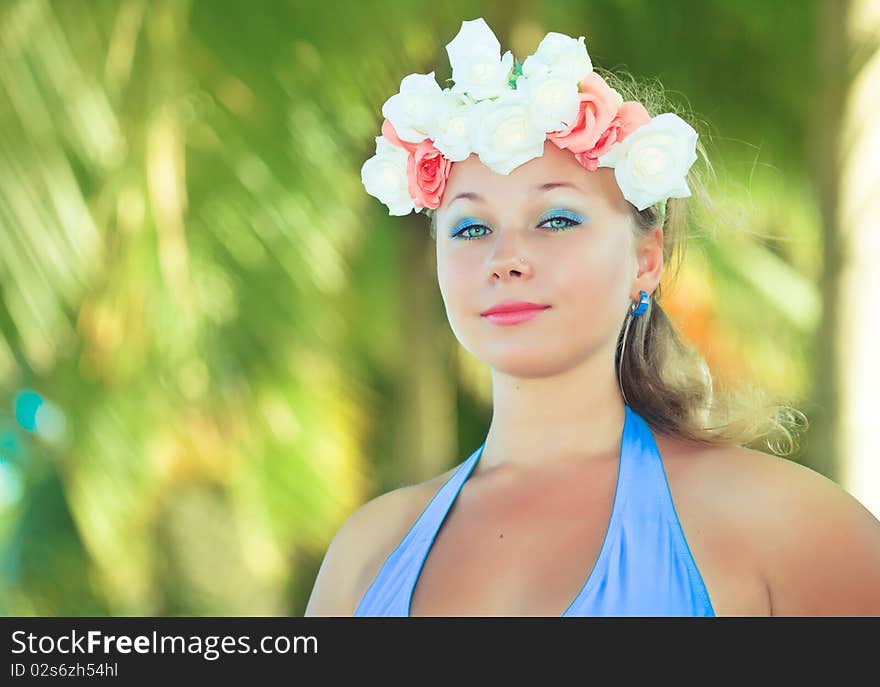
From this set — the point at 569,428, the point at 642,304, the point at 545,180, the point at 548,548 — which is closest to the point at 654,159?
the point at 545,180

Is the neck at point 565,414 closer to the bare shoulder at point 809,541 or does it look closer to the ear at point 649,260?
the ear at point 649,260

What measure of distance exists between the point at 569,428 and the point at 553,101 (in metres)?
0.60

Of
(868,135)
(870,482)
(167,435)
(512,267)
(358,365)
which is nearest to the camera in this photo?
(512,267)

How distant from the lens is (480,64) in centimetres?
261

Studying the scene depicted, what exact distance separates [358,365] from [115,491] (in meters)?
1.74

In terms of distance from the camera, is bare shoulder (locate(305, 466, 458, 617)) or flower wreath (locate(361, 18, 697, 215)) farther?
bare shoulder (locate(305, 466, 458, 617))

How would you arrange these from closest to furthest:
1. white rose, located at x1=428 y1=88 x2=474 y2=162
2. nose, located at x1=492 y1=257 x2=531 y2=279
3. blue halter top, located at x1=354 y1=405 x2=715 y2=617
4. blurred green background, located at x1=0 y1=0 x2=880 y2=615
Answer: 1. blue halter top, located at x1=354 y1=405 x2=715 y2=617
2. nose, located at x1=492 y1=257 x2=531 y2=279
3. white rose, located at x1=428 y1=88 x2=474 y2=162
4. blurred green background, located at x1=0 y1=0 x2=880 y2=615

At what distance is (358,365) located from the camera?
7.99 meters

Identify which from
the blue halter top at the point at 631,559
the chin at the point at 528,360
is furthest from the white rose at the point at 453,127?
the blue halter top at the point at 631,559

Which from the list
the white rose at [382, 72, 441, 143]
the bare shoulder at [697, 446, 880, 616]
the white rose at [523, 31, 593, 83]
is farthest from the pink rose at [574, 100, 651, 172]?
the bare shoulder at [697, 446, 880, 616]

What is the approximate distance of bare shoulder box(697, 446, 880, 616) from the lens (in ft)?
7.47

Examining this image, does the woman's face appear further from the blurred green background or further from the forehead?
the blurred green background

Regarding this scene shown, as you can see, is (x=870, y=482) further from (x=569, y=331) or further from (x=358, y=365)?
(x=358, y=365)
